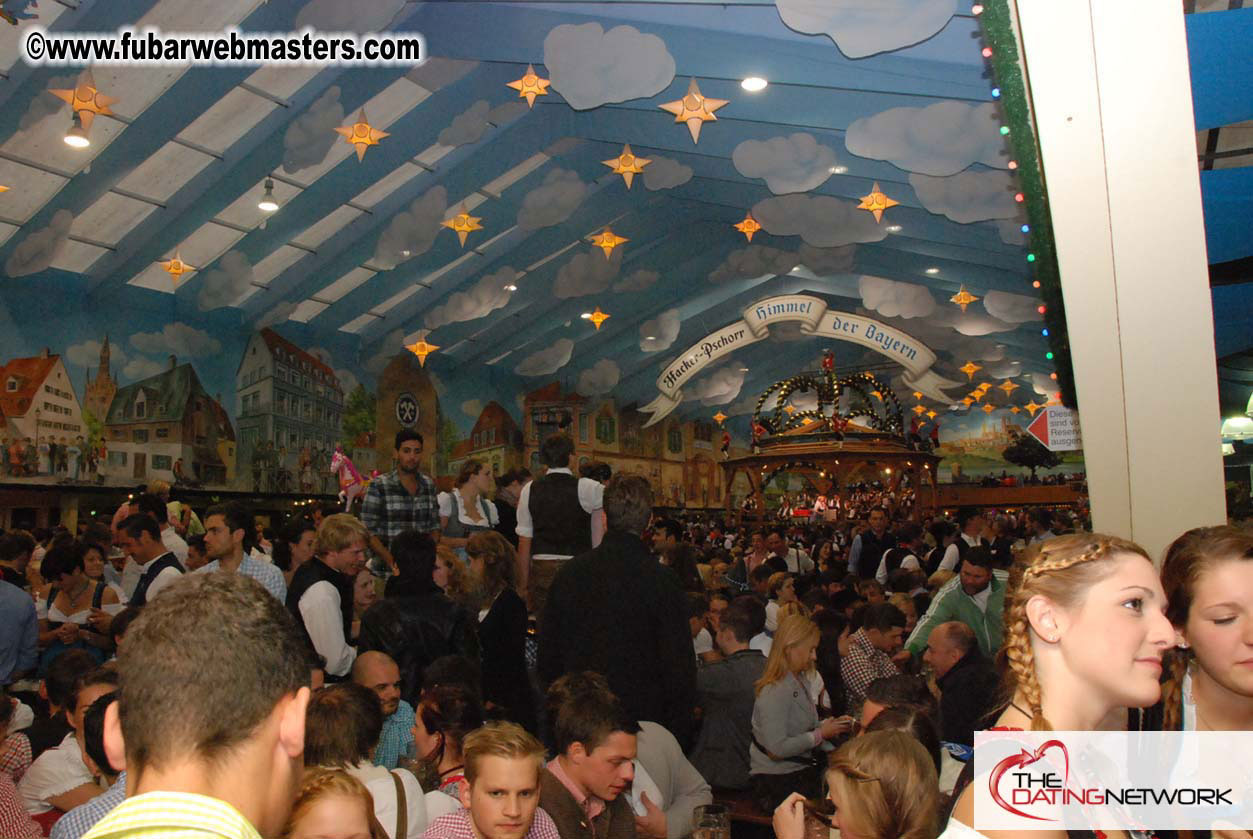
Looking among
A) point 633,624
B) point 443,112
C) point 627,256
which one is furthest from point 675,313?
point 633,624

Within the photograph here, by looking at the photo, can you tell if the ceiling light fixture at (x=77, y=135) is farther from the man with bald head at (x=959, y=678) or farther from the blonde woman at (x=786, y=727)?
the man with bald head at (x=959, y=678)

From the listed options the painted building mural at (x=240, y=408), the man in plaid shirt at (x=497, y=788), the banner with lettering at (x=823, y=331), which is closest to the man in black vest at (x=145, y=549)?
the man in plaid shirt at (x=497, y=788)

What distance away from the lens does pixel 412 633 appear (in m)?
4.36

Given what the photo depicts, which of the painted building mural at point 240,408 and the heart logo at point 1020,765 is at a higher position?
the painted building mural at point 240,408

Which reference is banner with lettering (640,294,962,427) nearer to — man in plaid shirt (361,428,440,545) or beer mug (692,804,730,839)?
man in plaid shirt (361,428,440,545)

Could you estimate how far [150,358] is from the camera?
652 inches

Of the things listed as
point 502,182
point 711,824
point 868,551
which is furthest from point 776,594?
point 502,182

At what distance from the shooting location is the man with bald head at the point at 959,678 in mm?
4355

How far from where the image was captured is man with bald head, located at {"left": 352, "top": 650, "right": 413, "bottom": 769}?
12.6 ft

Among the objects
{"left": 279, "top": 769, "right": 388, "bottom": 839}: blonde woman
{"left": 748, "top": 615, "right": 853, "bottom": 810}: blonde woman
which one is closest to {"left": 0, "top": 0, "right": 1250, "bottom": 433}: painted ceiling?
{"left": 748, "top": 615, "right": 853, "bottom": 810}: blonde woman

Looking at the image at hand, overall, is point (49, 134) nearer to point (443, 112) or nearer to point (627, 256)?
point (443, 112)

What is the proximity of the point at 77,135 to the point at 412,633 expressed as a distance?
8.53m

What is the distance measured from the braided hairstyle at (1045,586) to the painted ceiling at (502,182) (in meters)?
2.43

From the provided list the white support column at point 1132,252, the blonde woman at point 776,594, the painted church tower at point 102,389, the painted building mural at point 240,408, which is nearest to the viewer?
the white support column at point 1132,252
